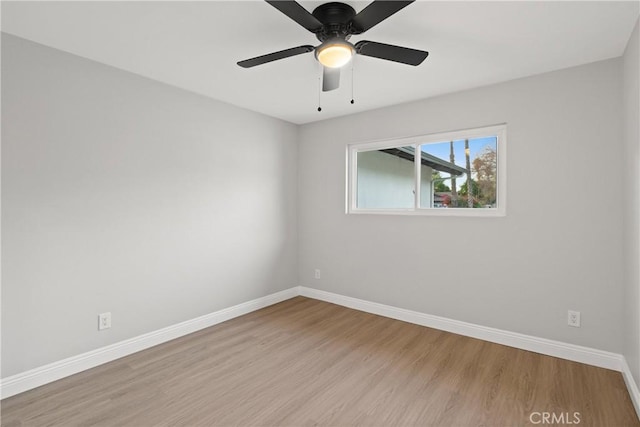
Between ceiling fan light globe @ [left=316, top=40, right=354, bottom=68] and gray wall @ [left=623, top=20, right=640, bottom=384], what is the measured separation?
172cm

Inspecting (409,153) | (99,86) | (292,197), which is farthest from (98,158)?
(409,153)

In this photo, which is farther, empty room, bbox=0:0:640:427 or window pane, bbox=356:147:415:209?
window pane, bbox=356:147:415:209

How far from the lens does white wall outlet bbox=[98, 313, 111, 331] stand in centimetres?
249

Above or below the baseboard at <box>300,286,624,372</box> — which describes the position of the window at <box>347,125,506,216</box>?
above

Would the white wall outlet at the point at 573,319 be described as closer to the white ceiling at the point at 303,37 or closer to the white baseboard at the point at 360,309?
the white baseboard at the point at 360,309

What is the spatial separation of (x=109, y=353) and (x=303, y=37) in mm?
2824

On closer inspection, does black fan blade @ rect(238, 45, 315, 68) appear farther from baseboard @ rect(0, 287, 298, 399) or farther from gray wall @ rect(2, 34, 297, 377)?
baseboard @ rect(0, 287, 298, 399)

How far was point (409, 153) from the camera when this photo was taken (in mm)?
3543

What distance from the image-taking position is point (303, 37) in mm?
2113

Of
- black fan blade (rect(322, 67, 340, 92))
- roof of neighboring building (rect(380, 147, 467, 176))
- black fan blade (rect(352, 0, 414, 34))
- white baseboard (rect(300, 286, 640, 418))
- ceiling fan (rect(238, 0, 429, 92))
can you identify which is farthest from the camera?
roof of neighboring building (rect(380, 147, 467, 176))

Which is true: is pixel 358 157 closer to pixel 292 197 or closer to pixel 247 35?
pixel 292 197

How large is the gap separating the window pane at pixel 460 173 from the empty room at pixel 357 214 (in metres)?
0.02

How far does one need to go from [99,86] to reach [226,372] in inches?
95.5

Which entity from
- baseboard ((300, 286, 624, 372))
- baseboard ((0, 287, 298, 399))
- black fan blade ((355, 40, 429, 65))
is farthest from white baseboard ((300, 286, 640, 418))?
black fan blade ((355, 40, 429, 65))
